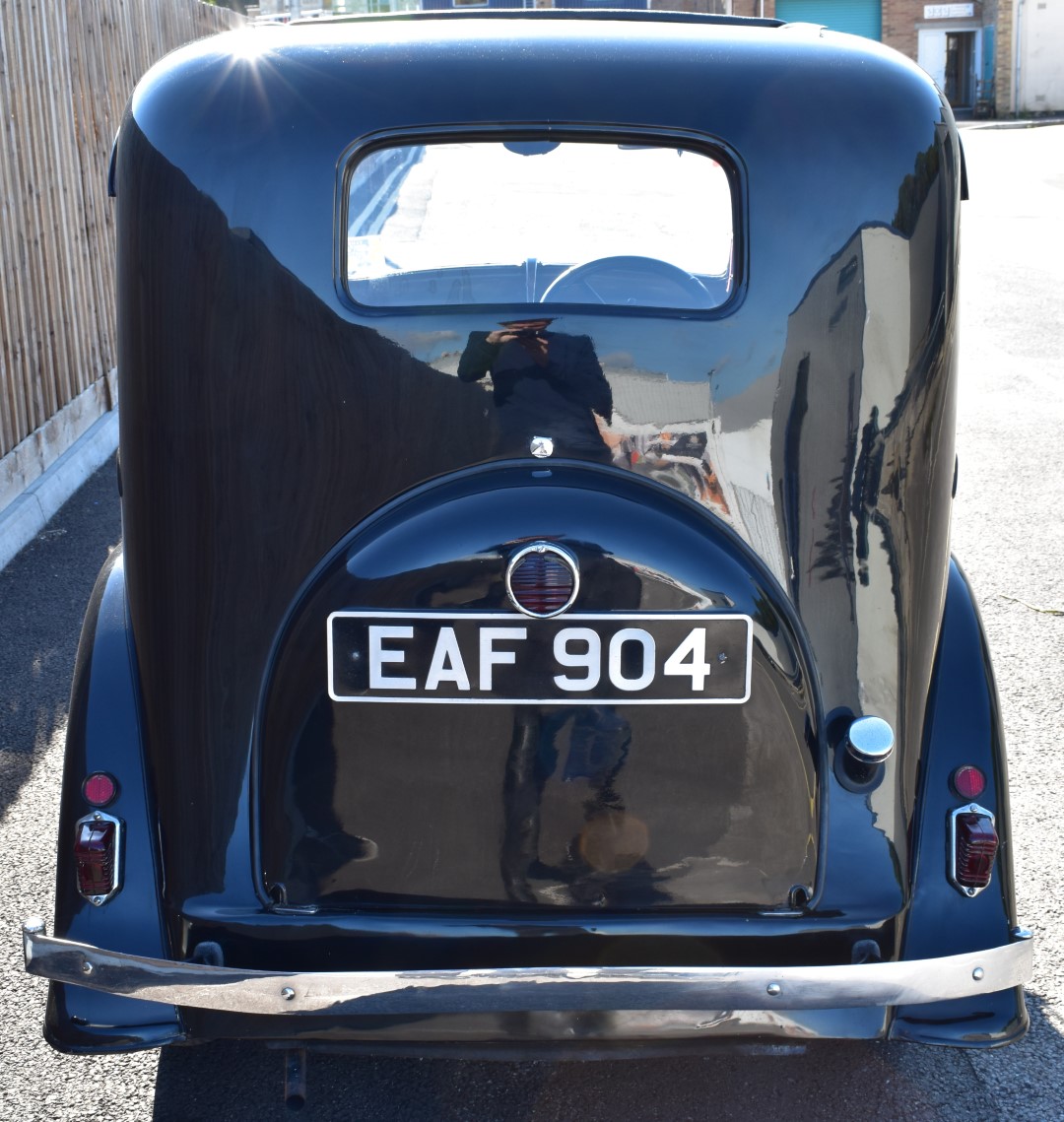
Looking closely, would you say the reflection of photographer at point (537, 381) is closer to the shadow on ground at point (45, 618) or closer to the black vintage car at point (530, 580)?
the black vintage car at point (530, 580)

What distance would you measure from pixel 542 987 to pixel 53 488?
511 cm

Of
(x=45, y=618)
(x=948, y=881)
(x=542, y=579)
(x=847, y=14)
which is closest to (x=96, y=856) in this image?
(x=542, y=579)

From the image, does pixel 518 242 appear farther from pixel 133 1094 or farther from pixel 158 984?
pixel 133 1094

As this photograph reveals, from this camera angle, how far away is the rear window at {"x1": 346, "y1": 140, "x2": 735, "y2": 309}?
239 centimetres

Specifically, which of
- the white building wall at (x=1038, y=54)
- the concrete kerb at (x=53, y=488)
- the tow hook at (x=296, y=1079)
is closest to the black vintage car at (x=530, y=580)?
the tow hook at (x=296, y=1079)

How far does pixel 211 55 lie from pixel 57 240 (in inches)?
199

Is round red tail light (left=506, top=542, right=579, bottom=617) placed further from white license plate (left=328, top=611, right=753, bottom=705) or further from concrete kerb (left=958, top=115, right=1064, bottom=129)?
concrete kerb (left=958, top=115, right=1064, bottom=129)

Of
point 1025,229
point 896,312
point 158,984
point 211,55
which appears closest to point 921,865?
point 896,312

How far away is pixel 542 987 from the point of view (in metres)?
2.14

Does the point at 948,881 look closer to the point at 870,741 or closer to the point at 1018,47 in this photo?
the point at 870,741

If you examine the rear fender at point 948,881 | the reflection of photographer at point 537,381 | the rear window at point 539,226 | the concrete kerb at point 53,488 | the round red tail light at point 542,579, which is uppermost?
the rear window at point 539,226

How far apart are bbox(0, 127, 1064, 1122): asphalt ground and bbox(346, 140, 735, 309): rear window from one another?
168cm

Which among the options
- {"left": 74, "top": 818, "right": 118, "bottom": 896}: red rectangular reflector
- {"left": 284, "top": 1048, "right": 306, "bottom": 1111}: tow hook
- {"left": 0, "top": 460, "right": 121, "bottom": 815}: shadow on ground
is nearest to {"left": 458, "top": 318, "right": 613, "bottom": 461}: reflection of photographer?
{"left": 74, "top": 818, "right": 118, "bottom": 896}: red rectangular reflector

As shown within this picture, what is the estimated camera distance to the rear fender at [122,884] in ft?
7.82
